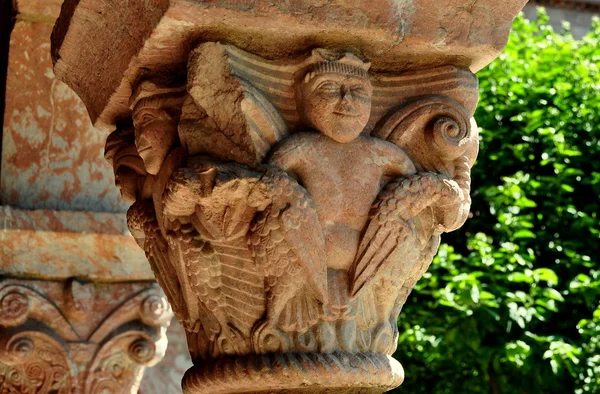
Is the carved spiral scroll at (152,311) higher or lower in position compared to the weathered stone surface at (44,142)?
lower

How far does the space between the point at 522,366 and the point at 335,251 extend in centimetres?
353

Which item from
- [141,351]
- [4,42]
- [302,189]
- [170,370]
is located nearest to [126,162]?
[302,189]

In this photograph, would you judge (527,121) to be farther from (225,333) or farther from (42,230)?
(225,333)

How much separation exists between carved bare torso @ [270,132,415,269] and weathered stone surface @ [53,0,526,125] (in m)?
0.22

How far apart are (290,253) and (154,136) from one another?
1.59 feet

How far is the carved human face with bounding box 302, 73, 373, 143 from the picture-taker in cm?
269

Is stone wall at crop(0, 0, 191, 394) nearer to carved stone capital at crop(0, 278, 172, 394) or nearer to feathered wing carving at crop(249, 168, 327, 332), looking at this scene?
carved stone capital at crop(0, 278, 172, 394)

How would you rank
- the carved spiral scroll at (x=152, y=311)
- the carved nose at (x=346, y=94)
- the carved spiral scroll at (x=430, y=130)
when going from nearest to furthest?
the carved nose at (x=346, y=94) < the carved spiral scroll at (x=430, y=130) < the carved spiral scroll at (x=152, y=311)

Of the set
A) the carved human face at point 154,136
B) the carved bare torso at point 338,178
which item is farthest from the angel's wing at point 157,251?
the carved bare torso at point 338,178

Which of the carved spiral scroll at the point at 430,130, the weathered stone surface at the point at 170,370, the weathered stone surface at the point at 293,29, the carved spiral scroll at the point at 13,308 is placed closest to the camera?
the weathered stone surface at the point at 293,29

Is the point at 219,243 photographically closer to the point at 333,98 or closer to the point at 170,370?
the point at 333,98

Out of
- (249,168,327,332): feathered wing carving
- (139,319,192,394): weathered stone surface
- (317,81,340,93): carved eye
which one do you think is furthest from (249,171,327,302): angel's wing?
(139,319,192,394): weathered stone surface

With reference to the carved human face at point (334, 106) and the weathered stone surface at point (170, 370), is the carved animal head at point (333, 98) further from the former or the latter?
the weathered stone surface at point (170, 370)

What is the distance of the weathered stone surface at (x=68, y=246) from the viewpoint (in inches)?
164
